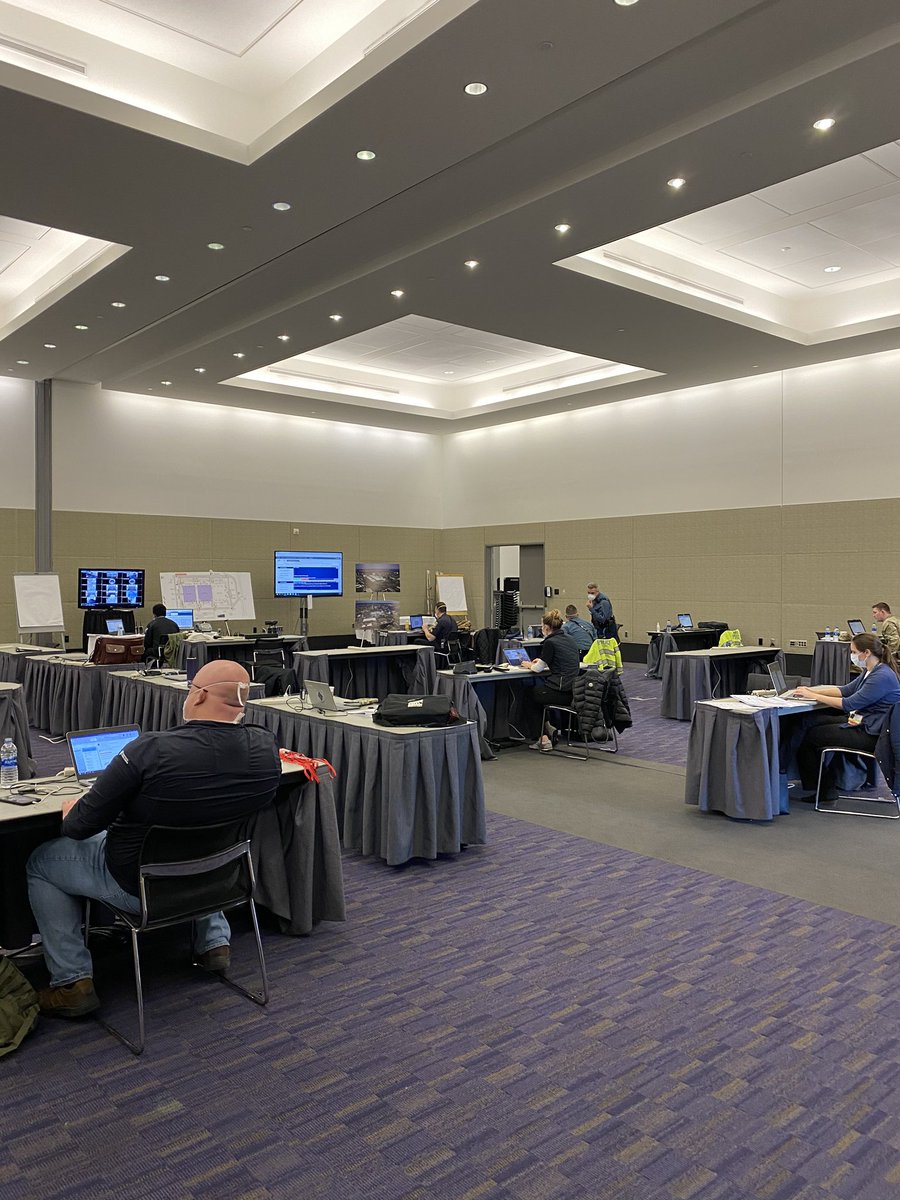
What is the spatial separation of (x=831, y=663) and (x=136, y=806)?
9.97 metres

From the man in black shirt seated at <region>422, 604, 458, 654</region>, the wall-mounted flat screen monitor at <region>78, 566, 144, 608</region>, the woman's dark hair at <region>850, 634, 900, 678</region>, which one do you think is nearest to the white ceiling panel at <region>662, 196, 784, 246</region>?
the woman's dark hair at <region>850, 634, 900, 678</region>

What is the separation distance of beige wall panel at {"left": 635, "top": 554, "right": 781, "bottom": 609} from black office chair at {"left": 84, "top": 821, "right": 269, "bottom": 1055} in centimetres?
1125

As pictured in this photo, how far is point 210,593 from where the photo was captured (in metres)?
14.3

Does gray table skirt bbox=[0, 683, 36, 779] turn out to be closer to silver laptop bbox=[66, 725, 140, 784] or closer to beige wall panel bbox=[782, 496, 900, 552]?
silver laptop bbox=[66, 725, 140, 784]

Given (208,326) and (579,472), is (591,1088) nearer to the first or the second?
(208,326)

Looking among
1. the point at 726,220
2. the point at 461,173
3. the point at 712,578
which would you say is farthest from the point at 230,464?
the point at 461,173

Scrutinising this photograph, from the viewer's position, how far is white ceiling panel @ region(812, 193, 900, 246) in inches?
321

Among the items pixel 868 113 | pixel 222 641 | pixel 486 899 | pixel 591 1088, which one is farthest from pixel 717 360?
pixel 591 1088

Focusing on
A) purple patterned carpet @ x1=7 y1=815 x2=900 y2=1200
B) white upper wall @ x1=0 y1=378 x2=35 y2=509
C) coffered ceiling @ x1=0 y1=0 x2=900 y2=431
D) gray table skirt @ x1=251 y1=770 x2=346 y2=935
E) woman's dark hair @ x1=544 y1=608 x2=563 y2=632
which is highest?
coffered ceiling @ x1=0 y1=0 x2=900 y2=431

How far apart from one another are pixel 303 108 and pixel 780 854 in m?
5.38

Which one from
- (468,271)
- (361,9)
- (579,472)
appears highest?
(361,9)

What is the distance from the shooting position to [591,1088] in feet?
9.05

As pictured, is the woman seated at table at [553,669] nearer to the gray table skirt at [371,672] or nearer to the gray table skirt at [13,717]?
the gray table skirt at [371,672]

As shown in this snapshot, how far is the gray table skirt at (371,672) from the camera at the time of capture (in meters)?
9.75
